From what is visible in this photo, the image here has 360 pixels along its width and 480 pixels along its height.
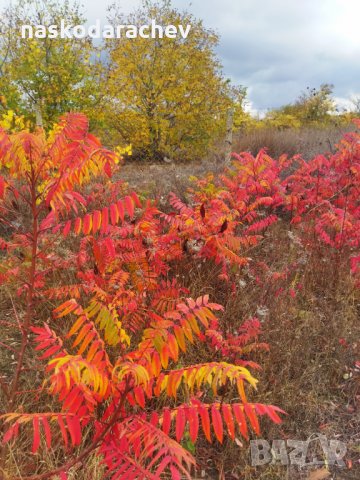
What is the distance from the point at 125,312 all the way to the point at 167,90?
11243 mm

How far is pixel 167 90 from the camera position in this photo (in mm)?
13141

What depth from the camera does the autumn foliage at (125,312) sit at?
1.93 meters

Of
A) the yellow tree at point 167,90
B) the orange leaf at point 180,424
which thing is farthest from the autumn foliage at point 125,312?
the yellow tree at point 167,90

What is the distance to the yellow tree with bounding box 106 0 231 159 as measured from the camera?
43.6 ft

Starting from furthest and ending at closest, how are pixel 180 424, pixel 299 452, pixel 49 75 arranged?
pixel 49 75 < pixel 299 452 < pixel 180 424

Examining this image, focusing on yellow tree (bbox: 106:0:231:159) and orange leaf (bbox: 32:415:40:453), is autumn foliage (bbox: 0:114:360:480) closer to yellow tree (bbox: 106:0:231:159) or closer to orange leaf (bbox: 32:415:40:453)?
orange leaf (bbox: 32:415:40:453)

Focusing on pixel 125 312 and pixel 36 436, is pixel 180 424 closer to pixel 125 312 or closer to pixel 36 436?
pixel 36 436

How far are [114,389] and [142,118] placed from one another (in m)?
12.8

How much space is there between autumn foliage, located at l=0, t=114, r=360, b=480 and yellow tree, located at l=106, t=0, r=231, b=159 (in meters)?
6.91

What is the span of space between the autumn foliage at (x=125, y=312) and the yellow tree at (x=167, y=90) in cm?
691

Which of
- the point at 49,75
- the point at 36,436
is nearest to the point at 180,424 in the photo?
the point at 36,436

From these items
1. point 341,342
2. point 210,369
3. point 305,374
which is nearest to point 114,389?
point 210,369

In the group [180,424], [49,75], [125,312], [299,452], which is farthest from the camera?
[49,75]

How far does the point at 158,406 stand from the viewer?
3.18 m
